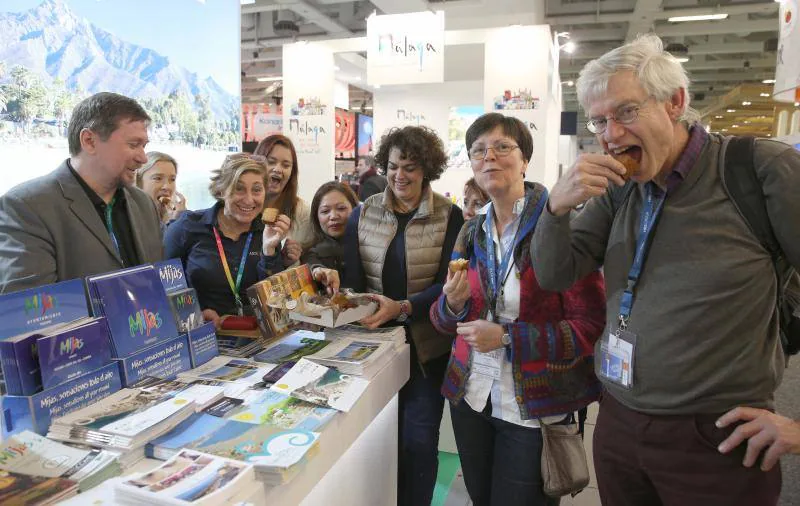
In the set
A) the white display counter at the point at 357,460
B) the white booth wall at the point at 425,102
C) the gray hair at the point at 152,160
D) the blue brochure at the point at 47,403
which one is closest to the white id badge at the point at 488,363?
the white display counter at the point at 357,460

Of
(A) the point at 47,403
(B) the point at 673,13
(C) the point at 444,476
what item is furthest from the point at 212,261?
(B) the point at 673,13

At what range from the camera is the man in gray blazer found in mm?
1719

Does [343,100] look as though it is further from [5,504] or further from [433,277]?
[5,504]

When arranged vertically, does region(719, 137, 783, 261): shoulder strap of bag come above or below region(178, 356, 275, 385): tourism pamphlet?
above

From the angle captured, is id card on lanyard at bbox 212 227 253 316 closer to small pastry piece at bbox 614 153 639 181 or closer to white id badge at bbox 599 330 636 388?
white id badge at bbox 599 330 636 388

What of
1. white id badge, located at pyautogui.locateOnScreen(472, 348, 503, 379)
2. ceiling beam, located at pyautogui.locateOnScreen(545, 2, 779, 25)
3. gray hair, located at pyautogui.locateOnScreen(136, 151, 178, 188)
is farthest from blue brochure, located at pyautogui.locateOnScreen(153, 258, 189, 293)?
ceiling beam, located at pyautogui.locateOnScreen(545, 2, 779, 25)

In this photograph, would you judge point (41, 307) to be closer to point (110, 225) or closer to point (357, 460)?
point (110, 225)

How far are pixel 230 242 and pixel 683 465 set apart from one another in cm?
178

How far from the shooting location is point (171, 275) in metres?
1.71

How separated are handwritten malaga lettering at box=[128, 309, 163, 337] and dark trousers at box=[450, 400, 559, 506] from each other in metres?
1.02

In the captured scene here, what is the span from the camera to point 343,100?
12562mm

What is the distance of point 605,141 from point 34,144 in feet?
8.41

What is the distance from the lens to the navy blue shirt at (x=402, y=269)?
7.32ft

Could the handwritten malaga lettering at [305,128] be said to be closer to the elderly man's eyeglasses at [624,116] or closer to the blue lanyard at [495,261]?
the blue lanyard at [495,261]
